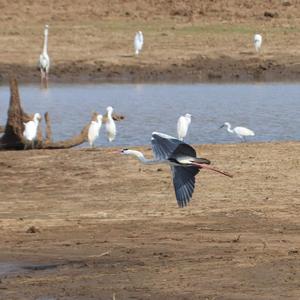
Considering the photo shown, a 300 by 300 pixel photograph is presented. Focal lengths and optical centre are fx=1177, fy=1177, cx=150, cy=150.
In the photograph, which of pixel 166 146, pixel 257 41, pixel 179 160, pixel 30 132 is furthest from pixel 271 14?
pixel 166 146

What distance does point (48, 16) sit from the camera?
31969mm

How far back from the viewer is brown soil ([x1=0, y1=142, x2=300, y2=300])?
707 cm

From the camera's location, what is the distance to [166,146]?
8055 mm

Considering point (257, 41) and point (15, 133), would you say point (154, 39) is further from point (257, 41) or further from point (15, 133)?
point (15, 133)

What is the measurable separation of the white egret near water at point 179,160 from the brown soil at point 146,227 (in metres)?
0.37

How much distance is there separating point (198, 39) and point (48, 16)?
490cm

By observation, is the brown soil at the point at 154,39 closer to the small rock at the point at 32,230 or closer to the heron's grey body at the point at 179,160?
the small rock at the point at 32,230

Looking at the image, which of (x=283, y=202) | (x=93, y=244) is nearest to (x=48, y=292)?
(x=93, y=244)

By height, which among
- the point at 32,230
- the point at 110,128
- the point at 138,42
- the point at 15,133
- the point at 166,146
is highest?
the point at 166,146

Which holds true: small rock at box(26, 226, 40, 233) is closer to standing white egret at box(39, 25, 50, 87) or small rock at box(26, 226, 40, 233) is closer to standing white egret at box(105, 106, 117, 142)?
standing white egret at box(105, 106, 117, 142)

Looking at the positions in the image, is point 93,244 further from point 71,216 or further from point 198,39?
point 198,39

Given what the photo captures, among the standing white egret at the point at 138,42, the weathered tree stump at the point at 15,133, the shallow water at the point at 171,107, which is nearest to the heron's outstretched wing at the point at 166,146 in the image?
the weathered tree stump at the point at 15,133

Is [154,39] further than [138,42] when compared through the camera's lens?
Yes

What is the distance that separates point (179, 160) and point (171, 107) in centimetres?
1296
